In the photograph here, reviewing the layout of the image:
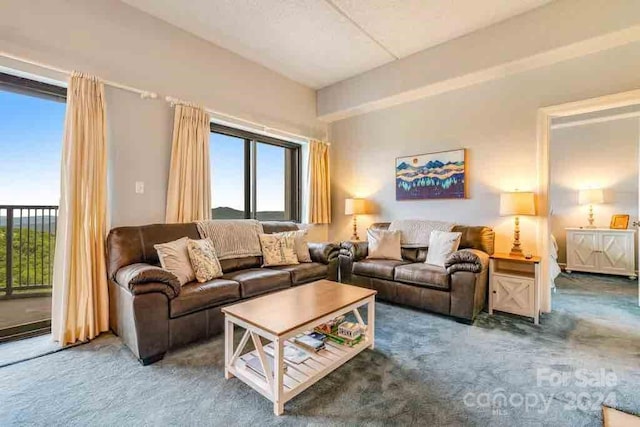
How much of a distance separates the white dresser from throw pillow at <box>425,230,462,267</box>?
3.00 meters

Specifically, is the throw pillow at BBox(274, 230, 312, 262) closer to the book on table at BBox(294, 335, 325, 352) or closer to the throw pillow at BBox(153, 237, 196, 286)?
the throw pillow at BBox(153, 237, 196, 286)

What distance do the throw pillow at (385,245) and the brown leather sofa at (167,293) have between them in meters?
0.89

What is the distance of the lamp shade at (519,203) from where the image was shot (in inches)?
118

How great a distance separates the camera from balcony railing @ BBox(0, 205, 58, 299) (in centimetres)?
253

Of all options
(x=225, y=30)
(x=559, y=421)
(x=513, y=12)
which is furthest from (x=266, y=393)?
(x=513, y=12)

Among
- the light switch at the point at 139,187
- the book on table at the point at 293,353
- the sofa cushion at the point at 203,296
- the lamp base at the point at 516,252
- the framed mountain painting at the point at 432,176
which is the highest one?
the framed mountain painting at the point at 432,176

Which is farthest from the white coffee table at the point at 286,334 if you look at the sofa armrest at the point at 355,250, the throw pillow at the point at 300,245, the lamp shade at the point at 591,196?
the lamp shade at the point at 591,196

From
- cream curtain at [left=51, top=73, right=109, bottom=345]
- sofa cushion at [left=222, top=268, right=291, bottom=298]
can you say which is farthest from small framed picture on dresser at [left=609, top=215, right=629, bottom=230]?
cream curtain at [left=51, top=73, right=109, bottom=345]

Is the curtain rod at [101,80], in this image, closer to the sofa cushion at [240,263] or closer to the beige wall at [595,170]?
the sofa cushion at [240,263]

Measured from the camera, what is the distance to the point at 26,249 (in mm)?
2686

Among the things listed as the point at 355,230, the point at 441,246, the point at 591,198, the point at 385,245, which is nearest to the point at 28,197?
the point at 385,245

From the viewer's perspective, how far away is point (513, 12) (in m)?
2.92

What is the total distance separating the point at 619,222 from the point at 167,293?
6194 mm

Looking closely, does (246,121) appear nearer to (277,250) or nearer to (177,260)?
(277,250)
